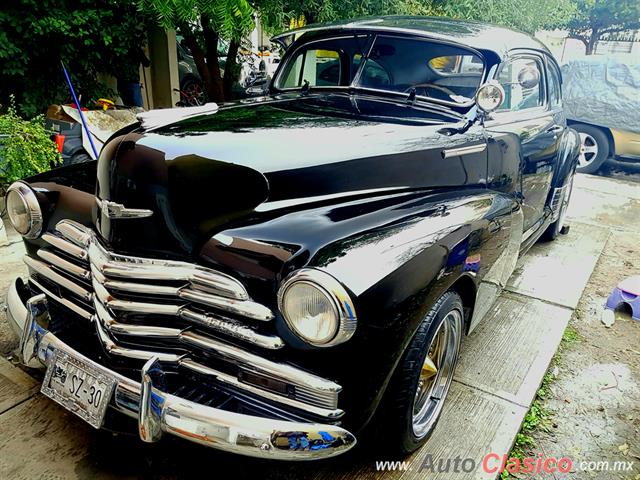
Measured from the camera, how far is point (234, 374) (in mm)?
1756

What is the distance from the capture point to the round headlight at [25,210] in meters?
2.37

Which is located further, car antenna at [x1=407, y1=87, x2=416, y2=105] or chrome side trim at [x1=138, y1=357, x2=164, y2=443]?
car antenna at [x1=407, y1=87, x2=416, y2=105]

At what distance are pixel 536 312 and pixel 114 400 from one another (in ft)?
9.46

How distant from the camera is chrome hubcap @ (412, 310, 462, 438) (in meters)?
2.29

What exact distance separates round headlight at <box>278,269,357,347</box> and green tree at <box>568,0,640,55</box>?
70.2 feet

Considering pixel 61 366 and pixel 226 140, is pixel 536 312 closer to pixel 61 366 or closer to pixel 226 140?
pixel 226 140

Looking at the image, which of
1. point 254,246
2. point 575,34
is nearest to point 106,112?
point 254,246

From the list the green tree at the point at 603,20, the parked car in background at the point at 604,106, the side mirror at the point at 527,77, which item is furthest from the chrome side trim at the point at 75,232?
the green tree at the point at 603,20

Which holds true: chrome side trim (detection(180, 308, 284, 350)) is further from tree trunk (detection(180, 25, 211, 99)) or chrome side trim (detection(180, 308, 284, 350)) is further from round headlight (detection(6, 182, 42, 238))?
tree trunk (detection(180, 25, 211, 99))

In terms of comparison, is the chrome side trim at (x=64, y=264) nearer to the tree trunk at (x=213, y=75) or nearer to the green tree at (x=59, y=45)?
the green tree at (x=59, y=45)

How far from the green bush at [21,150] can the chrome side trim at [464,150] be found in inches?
139

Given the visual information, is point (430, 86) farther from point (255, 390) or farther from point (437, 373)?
point (255, 390)

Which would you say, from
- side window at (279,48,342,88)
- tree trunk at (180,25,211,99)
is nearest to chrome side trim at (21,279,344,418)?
side window at (279,48,342,88)

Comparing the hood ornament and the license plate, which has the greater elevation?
the hood ornament
